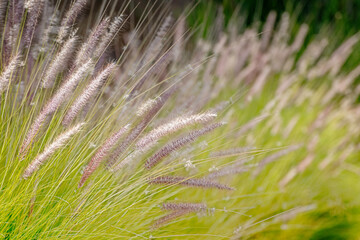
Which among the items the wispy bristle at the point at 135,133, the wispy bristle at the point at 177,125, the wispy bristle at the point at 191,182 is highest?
the wispy bristle at the point at 177,125

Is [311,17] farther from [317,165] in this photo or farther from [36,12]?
[36,12]

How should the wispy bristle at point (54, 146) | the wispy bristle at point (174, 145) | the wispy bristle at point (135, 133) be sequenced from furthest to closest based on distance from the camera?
1. the wispy bristle at point (135, 133)
2. the wispy bristle at point (174, 145)
3. the wispy bristle at point (54, 146)

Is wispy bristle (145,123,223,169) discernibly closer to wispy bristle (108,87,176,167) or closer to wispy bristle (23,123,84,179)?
wispy bristle (108,87,176,167)

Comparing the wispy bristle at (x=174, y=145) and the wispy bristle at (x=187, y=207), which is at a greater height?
the wispy bristle at (x=174, y=145)

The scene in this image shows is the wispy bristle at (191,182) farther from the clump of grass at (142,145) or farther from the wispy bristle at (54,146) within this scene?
the wispy bristle at (54,146)

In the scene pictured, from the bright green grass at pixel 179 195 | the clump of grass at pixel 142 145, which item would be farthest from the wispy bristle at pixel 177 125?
the bright green grass at pixel 179 195

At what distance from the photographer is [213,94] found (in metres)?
2.87

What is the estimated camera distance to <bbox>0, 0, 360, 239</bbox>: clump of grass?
164cm

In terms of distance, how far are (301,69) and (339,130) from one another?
1.84ft

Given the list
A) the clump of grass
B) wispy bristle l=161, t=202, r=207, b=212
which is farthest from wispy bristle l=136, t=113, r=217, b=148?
wispy bristle l=161, t=202, r=207, b=212

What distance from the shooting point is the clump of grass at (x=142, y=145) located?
164 centimetres

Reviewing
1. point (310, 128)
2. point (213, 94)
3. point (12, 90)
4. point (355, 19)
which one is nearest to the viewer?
point (12, 90)

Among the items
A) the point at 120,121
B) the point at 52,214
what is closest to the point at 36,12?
the point at 120,121

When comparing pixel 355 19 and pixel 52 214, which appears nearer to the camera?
pixel 52 214
